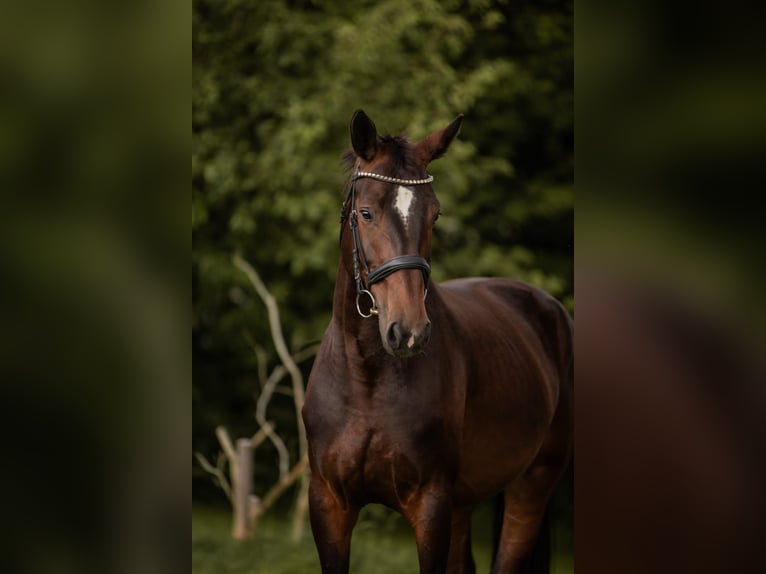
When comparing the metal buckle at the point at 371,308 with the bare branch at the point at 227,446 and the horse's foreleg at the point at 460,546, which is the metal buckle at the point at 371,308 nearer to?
the horse's foreleg at the point at 460,546

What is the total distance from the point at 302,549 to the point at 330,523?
3611mm

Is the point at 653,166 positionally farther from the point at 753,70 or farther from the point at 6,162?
the point at 6,162

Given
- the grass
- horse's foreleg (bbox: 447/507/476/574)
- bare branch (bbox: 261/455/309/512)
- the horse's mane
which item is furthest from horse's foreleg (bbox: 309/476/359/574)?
bare branch (bbox: 261/455/309/512)

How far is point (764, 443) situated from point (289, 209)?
22.6ft

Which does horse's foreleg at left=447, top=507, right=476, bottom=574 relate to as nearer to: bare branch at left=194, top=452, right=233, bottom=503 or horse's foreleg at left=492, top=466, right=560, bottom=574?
horse's foreleg at left=492, top=466, right=560, bottom=574

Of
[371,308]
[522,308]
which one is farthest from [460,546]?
[371,308]

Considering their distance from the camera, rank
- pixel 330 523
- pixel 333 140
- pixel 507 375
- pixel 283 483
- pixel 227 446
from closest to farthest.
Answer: pixel 330 523 < pixel 507 375 < pixel 283 483 < pixel 227 446 < pixel 333 140

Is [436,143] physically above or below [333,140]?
above

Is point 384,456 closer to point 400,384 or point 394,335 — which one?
point 400,384

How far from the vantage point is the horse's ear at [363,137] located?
10.7 feet

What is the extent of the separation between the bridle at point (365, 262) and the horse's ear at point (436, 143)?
0.18 metres

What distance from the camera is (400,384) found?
11.3 ft

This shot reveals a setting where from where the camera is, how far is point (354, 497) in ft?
11.5

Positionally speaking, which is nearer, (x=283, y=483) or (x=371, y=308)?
(x=371, y=308)
